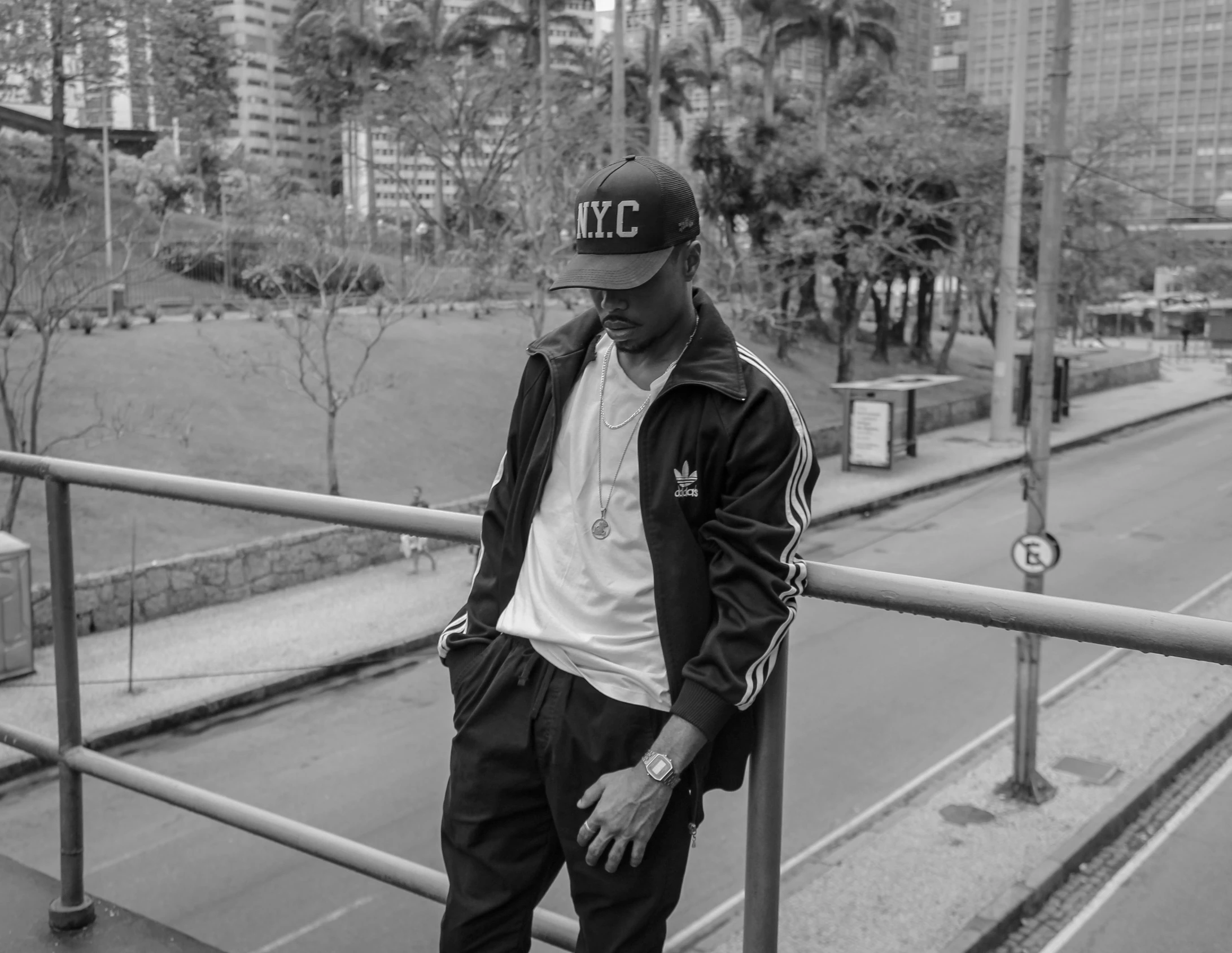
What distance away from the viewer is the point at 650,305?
204cm

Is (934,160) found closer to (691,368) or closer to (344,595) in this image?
(344,595)

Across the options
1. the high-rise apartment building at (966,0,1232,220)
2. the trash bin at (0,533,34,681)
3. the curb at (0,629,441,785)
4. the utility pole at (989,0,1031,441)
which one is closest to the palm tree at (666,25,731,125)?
the high-rise apartment building at (966,0,1232,220)

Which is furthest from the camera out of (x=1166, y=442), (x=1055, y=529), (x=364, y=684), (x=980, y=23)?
(x=980, y=23)

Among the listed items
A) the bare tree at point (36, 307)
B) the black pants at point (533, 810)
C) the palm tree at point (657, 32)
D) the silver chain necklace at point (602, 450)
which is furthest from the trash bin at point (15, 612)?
the palm tree at point (657, 32)

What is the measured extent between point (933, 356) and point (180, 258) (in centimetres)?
2813

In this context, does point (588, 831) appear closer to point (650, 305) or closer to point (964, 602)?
point (964, 602)

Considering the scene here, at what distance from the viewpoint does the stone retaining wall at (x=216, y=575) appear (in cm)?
1573

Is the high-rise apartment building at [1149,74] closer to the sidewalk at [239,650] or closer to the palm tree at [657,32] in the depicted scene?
the palm tree at [657,32]

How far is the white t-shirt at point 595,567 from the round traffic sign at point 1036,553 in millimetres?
11324

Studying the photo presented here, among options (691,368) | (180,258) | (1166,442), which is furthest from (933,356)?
(691,368)

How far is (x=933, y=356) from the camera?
157 ft

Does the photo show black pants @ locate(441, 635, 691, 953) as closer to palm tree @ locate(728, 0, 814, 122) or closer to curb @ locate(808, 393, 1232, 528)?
curb @ locate(808, 393, 1232, 528)

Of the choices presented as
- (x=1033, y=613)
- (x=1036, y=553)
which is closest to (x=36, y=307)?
(x=1036, y=553)

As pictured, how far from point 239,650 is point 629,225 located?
46.8ft
